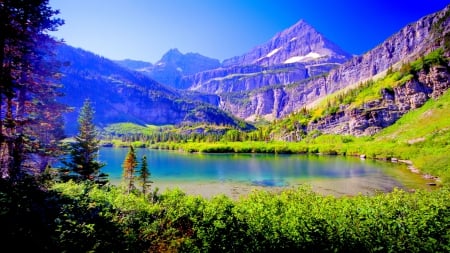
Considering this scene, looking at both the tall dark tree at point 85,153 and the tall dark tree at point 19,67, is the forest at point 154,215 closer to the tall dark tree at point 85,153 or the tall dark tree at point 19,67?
the tall dark tree at point 19,67

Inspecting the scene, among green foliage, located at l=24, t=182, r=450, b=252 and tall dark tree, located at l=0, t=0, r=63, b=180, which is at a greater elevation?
tall dark tree, located at l=0, t=0, r=63, b=180

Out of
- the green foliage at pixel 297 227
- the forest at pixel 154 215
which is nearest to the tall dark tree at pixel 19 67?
the forest at pixel 154 215

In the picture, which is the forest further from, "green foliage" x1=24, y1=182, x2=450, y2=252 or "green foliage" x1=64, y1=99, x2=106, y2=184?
"green foliage" x1=64, y1=99, x2=106, y2=184

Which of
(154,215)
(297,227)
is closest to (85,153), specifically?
(154,215)

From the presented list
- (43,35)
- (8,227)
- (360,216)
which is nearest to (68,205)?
(8,227)

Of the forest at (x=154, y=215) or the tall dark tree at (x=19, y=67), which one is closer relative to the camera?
the forest at (x=154, y=215)

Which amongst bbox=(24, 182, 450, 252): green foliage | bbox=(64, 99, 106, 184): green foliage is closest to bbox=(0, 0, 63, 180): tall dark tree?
bbox=(24, 182, 450, 252): green foliage

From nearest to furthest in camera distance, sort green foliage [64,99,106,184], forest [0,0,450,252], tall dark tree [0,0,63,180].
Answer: forest [0,0,450,252] < tall dark tree [0,0,63,180] < green foliage [64,99,106,184]

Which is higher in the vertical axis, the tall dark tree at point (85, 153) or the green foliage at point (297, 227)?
the tall dark tree at point (85, 153)

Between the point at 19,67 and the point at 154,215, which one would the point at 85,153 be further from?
the point at 154,215

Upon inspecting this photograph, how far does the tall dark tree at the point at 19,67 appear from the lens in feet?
65.2

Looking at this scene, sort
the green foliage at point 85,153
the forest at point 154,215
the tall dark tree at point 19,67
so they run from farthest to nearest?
the green foliage at point 85,153 < the tall dark tree at point 19,67 < the forest at point 154,215

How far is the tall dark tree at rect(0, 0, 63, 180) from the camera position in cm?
1986

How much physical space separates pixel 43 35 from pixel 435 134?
455 ft
